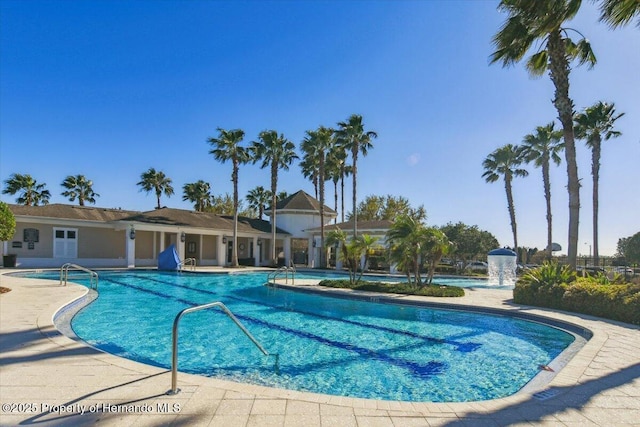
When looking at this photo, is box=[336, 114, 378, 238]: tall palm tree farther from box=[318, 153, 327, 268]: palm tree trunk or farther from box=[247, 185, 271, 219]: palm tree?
box=[247, 185, 271, 219]: palm tree

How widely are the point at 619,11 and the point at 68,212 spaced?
103ft

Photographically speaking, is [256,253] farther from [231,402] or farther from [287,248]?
[231,402]

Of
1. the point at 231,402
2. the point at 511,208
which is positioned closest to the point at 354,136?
the point at 511,208

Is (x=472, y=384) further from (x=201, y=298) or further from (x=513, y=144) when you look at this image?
(x=513, y=144)

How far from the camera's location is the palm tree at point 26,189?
36906 mm

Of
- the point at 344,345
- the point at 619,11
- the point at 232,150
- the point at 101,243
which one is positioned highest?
the point at 232,150

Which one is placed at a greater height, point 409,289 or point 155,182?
point 155,182

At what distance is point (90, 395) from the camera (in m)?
4.15

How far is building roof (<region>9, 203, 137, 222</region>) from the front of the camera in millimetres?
25094

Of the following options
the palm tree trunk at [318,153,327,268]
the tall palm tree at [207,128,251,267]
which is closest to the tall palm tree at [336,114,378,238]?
the palm tree trunk at [318,153,327,268]

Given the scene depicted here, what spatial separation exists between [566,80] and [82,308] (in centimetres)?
1793

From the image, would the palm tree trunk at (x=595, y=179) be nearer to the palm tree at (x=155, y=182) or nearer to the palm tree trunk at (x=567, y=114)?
the palm tree trunk at (x=567, y=114)

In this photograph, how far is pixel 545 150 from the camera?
3116 cm

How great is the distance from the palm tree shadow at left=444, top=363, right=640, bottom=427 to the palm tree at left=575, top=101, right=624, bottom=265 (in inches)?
1020
